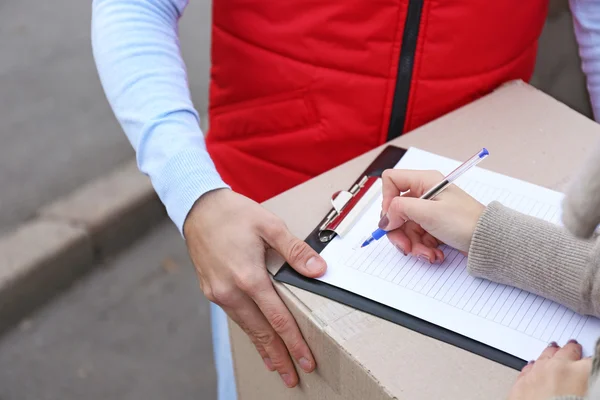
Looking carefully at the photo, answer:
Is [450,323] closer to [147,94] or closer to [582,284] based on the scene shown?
[582,284]

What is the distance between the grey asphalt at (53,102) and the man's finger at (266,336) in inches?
57.7

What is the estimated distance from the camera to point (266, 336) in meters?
0.67

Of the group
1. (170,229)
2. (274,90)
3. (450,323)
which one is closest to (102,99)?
(170,229)

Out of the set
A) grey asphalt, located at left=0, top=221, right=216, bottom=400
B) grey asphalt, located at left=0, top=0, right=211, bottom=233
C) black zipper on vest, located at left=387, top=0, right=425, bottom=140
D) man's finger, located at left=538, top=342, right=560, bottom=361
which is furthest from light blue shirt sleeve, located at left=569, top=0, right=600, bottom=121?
grey asphalt, located at left=0, top=0, right=211, bottom=233

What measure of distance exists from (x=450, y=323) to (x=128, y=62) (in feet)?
1.49

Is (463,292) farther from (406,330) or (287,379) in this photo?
(287,379)

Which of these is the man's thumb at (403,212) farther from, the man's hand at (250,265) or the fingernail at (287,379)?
the fingernail at (287,379)

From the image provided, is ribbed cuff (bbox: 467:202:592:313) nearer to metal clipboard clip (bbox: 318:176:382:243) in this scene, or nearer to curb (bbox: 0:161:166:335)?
metal clipboard clip (bbox: 318:176:382:243)

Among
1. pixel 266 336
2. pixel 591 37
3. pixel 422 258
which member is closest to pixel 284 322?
pixel 266 336

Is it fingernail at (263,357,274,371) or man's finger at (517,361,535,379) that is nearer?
man's finger at (517,361,535,379)

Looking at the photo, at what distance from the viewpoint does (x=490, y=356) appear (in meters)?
0.56

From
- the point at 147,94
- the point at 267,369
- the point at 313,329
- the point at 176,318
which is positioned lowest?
the point at 176,318

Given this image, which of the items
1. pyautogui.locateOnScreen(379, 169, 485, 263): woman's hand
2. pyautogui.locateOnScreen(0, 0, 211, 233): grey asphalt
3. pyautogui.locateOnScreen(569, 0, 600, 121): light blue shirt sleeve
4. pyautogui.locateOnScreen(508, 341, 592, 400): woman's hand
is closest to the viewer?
pyautogui.locateOnScreen(508, 341, 592, 400): woman's hand

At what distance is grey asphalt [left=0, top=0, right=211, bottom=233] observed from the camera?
2082 millimetres
